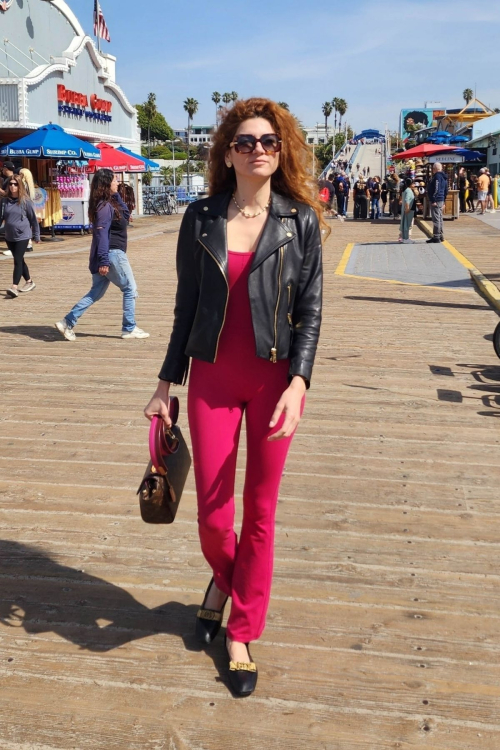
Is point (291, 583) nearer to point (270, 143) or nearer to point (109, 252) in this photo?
point (270, 143)

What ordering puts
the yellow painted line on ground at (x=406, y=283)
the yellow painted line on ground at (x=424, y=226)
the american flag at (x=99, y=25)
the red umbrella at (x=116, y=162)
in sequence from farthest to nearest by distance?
the american flag at (x=99, y=25)
the red umbrella at (x=116, y=162)
the yellow painted line on ground at (x=424, y=226)
the yellow painted line on ground at (x=406, y=283)

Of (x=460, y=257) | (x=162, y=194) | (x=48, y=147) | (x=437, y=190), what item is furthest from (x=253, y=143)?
(x=162, y=194)

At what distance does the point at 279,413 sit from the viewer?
110 inches

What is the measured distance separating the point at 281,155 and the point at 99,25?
3901 centimetres

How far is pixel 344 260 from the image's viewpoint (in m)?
18.4

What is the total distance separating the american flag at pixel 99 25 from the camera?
38000 mm

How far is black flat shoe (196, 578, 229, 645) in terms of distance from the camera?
10.9 feet

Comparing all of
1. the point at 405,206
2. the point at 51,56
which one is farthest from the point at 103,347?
the point at 51,56

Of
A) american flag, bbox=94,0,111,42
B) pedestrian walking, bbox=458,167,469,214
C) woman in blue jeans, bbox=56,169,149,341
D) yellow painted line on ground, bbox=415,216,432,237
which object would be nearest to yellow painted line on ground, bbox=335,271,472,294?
woman in blue jeans, bbox=56,169,149,341

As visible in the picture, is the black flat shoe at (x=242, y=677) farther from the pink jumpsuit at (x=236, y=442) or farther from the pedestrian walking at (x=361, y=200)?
the pedestrian walking at (x=361, y=200)

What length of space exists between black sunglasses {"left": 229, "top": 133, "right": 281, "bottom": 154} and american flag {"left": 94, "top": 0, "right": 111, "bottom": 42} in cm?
3862

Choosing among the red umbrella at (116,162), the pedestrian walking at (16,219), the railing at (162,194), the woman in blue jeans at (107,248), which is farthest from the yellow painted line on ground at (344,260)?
the railing at (162,194)

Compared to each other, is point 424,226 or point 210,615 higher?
point 424,226

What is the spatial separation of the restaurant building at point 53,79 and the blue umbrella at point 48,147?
3.20 metres
